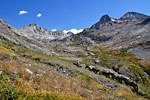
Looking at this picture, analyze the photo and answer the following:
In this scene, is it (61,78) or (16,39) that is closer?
(61,78)

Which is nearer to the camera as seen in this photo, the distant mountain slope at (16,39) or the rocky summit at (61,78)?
the rocky summit at (61,78)

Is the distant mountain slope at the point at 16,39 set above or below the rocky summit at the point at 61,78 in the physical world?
above

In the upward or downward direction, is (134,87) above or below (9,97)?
below

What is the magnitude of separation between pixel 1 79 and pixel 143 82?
36161 mm

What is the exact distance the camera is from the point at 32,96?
4.44 meters

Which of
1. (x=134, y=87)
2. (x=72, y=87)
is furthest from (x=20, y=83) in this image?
(x=134, y=87)

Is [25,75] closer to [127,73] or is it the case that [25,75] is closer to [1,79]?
[1,79]

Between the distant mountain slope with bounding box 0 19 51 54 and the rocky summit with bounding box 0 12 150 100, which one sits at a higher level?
the distant mountain slope with bounding box 0 19 51 54

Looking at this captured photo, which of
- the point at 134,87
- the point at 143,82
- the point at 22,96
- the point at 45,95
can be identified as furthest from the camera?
the point at 143,82

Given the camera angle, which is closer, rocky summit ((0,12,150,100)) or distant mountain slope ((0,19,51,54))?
rocky summit ((0,12,150,100))

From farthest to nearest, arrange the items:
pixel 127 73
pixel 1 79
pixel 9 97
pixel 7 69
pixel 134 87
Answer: pixel 127 73 < pixel 134 87 < pixel 7 69 < pixel 1 79 < pixel 9 97

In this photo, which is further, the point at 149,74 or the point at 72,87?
the point at 149,74

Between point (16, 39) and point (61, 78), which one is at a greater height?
point (16, 39)

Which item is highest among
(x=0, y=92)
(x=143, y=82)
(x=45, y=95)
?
(x=0, y=92)
